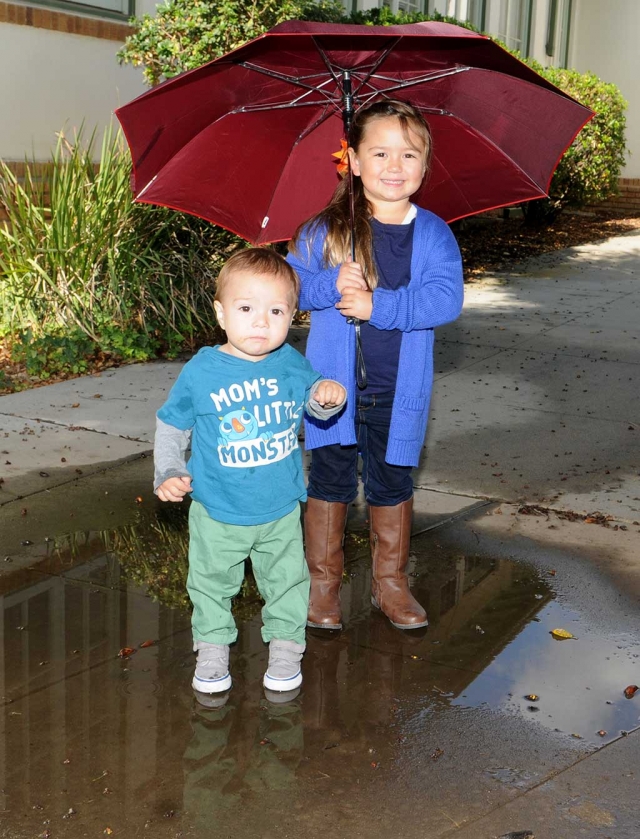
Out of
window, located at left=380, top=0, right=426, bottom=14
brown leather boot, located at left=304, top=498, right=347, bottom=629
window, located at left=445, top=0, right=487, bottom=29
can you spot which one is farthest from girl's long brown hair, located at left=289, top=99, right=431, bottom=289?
window, located at left=445, top=0, right=487, bottom=29

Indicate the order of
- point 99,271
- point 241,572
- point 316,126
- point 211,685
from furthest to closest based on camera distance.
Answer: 1. point 99,271
2. point 316,126
3. point 241,572
4. point 211,685

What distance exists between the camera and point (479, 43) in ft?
11.5

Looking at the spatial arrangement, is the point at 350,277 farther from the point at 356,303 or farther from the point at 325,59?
the point at 325,59

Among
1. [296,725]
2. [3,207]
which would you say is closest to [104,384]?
[3,207]

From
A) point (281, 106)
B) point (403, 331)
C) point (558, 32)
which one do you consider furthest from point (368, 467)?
point (558, 32)

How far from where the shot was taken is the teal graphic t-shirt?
3199 millimetres


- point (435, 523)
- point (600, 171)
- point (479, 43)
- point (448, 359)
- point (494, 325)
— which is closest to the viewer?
point (479, 43)

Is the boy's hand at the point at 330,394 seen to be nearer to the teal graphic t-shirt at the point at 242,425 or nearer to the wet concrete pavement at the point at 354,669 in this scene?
the teal graphic t-shirt at the point at 242,425

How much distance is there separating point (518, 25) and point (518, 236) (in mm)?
5268

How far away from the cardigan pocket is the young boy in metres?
0.39

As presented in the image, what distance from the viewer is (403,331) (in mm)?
3645

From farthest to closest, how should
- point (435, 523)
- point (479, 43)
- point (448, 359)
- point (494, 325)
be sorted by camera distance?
point (494, 325) < point (448, 359) < point (435, 523) < point (479, 43)

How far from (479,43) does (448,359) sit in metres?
4.71

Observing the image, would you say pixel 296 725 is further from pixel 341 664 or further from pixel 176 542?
pixel 176 542
